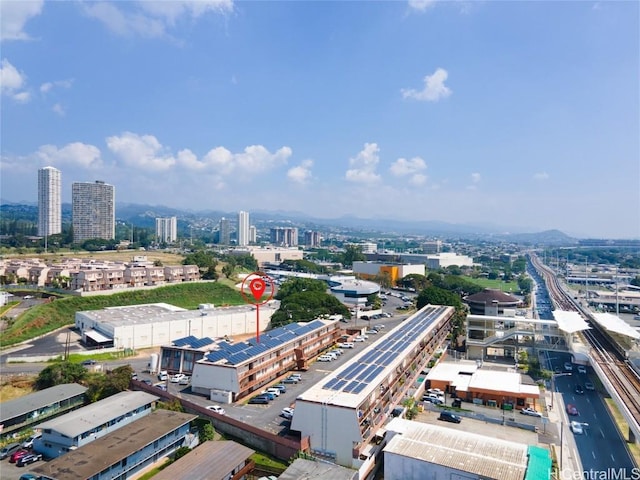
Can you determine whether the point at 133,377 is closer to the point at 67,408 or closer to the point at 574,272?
the point at 67,408

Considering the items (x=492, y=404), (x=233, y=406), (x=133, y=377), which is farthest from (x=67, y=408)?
(x=492, y=404)

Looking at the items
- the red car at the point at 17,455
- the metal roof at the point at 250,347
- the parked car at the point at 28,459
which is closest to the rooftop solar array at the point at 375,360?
the metal roof at the point at 250,347

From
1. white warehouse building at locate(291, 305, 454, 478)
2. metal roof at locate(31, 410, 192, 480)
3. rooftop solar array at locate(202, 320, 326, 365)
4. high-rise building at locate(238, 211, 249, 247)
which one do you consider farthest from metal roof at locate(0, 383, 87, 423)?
high-rise building at locate(238, 211, 249, 247)

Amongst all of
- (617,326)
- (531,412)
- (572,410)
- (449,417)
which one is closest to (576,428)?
(531,412)

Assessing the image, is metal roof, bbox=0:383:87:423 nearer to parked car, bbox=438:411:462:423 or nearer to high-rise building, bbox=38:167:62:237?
parked car, bbox=438:411:462:423

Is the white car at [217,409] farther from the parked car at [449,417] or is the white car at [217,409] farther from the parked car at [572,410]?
the parked car at [572,410]

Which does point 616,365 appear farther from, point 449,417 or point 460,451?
point 460,451
